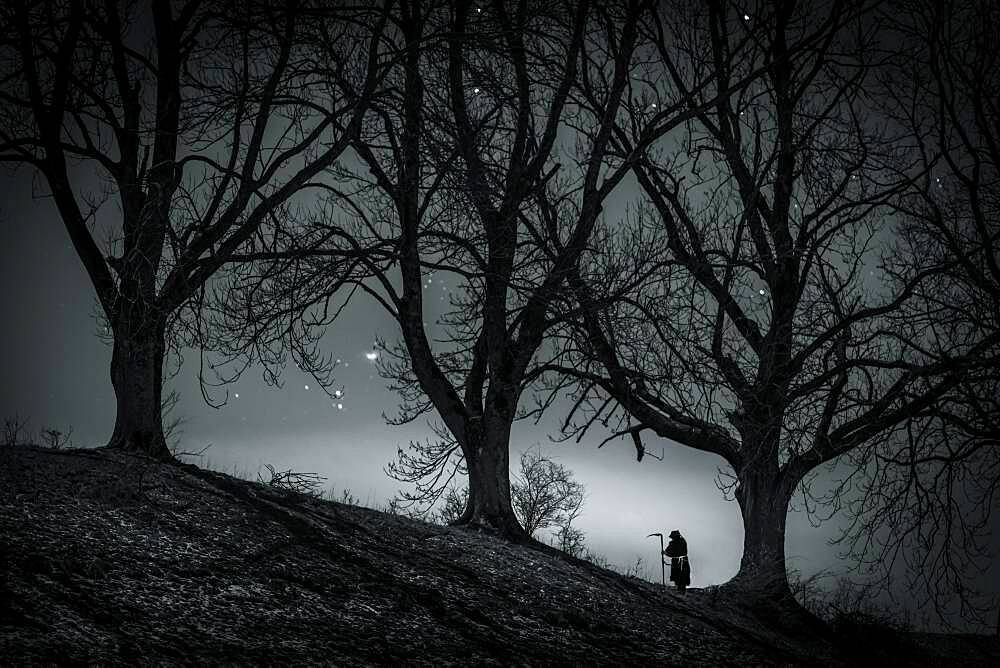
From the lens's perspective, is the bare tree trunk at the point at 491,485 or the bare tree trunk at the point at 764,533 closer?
the bare tree trunk at the point at 491,485

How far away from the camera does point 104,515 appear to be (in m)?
6.73

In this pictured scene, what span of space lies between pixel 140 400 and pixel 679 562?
31.0ft

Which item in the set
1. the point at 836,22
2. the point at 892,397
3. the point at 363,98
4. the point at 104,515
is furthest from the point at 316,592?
the point at 836,22

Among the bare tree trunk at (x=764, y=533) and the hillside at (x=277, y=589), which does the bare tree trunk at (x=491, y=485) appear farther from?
the bare tree trunk at (x=764, y=533)

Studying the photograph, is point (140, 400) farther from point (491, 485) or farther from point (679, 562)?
point (679, 562)

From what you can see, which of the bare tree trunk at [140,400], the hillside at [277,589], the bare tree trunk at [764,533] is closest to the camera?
the hillside at [277,589]

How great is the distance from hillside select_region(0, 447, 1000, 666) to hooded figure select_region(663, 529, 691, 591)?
321cm

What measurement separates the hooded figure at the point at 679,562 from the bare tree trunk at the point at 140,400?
28.7 ft

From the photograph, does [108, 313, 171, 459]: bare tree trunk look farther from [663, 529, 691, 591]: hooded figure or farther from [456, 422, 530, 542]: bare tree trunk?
[663, 529, 691, 591]: hooded figure

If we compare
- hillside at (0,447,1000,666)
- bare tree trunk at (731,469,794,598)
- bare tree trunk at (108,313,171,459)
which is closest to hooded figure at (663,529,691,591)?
bare tree trunk at (731,469,794,598)

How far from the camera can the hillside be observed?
16.2ft

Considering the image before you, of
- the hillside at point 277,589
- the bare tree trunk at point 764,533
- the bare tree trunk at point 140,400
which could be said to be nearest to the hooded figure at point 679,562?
the bare tree trunk at point 764,533

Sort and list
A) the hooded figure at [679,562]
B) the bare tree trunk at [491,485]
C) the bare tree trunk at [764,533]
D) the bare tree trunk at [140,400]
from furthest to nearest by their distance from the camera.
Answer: the hooded figure at [679,562]
the bare tree trunk at [764,533]
the bare tree trunk at [491,485]
the bare tree trunk at [140,400]

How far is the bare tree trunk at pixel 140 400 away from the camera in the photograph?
9.42 m
